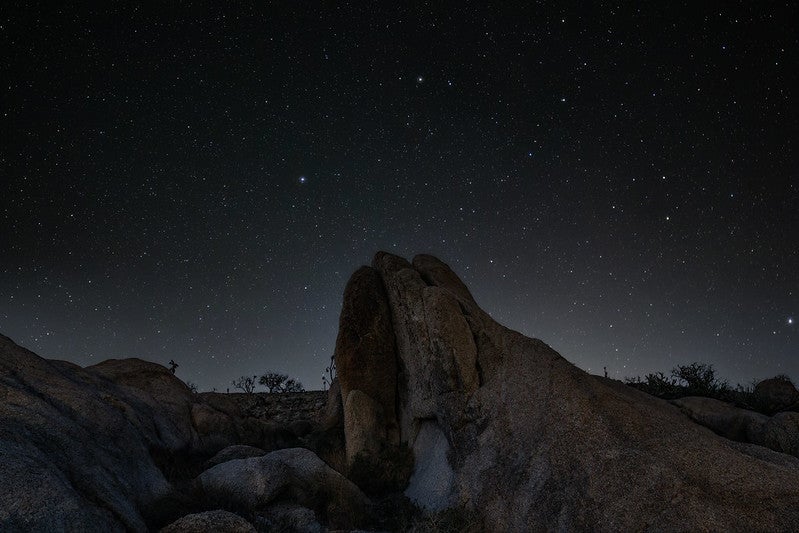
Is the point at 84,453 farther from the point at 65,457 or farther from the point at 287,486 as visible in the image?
the point at 287,486

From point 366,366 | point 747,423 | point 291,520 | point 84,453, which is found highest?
point 366,366

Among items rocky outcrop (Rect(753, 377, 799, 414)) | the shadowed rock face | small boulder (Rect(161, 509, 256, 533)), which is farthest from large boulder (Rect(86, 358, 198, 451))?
rocky outcrop (Rect(753, 377, 799, 414))

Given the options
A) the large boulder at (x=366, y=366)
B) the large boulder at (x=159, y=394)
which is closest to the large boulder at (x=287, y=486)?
the large boulder at (x=366, y=366)

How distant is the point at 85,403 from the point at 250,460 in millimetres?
3897

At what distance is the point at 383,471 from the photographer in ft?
46.1

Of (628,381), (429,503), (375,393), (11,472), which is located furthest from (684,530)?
(628,381)

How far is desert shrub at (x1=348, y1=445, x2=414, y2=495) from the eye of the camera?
44.4 feet

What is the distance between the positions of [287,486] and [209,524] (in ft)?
13.0

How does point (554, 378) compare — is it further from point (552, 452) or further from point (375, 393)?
point (375, 393)

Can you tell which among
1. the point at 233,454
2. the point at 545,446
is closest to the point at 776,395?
the point at 545,446

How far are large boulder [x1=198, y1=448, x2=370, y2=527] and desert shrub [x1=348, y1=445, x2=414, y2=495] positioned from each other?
1.92 metres

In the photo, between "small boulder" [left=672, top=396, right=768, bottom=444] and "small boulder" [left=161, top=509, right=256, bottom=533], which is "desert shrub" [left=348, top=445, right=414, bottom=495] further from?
"small boulder" [left=672, top=396, right=768, bottom=444]

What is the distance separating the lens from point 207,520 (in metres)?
6.93

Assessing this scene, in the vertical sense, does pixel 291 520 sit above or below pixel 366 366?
below
